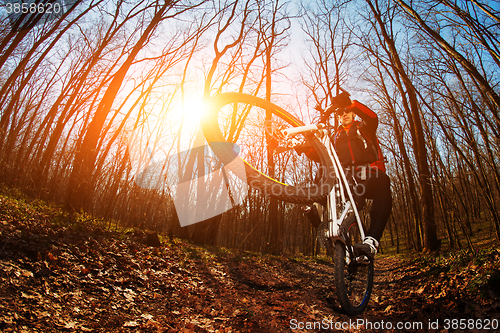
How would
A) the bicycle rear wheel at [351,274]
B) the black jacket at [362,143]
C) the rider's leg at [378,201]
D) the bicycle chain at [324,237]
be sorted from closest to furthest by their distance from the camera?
the bicycle rear wheel at [351,274], the bicycle chain at [324,237], the rider's leg at [378,201], the black jacket at [362,143]

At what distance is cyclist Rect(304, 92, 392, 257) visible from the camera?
312 cm

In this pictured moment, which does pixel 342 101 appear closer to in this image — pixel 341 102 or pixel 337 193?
pixel 341 102

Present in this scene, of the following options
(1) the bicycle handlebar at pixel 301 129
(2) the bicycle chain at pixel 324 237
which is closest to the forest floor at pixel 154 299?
(2) the bicycle chain at pixel 324 237

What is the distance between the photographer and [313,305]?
144 inches

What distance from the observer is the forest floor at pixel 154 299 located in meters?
2.39

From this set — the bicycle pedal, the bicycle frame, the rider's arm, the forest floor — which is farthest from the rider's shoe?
the rider's arm

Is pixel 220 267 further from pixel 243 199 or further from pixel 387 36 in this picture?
pixel 243 199

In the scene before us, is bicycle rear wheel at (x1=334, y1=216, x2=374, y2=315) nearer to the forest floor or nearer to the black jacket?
the forest floor

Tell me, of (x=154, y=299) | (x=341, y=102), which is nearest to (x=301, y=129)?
(x=341, y=102)

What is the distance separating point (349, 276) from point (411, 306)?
3.49 ft

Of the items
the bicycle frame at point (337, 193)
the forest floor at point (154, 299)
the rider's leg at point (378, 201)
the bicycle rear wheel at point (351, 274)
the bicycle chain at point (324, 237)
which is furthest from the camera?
the rider's leg at point (378, 201)

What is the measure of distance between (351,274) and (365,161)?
1518mm

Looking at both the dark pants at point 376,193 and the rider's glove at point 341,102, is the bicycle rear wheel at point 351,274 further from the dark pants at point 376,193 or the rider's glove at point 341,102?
the rider's glove at point 341,102

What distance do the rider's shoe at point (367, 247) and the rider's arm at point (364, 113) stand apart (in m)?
1.59
